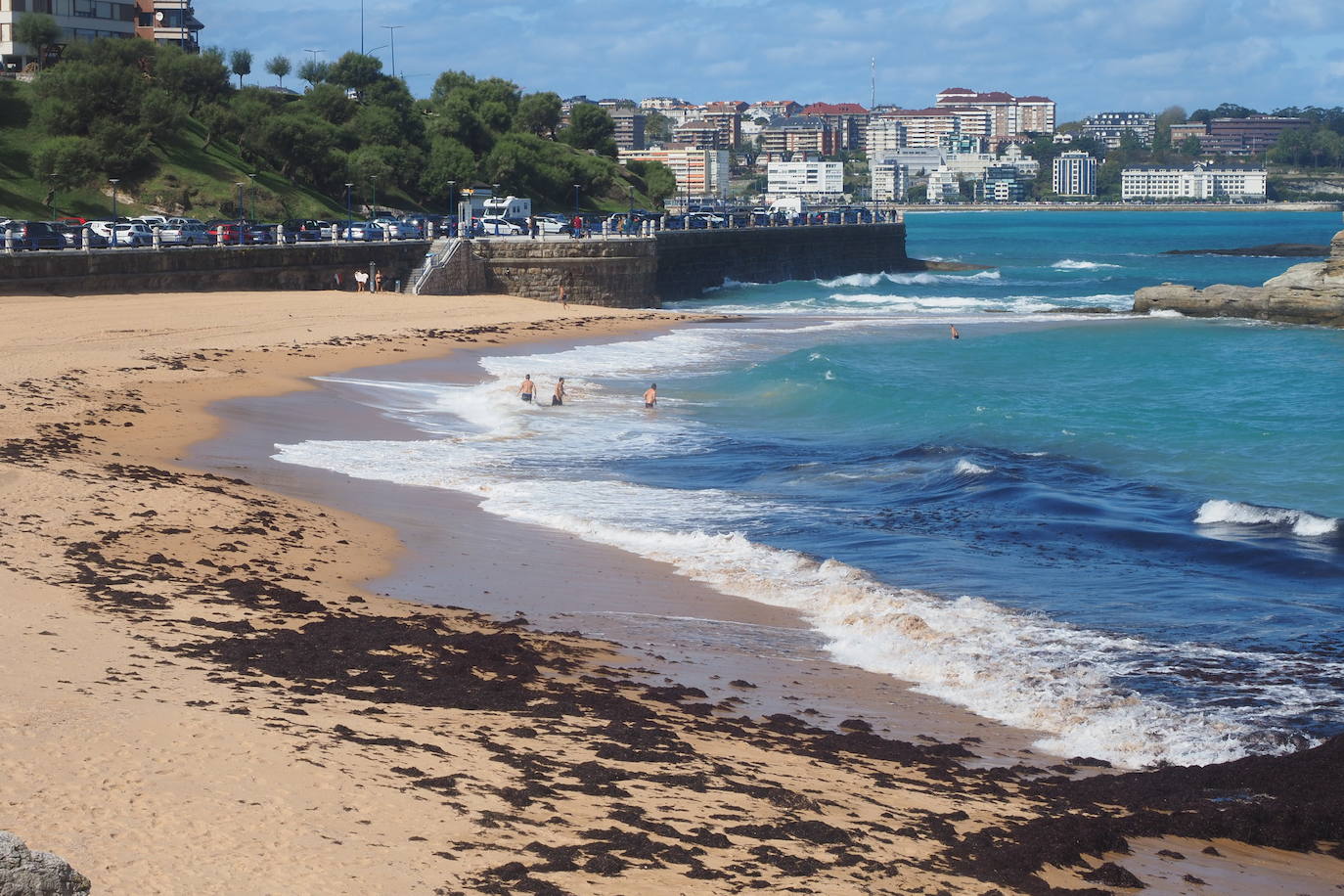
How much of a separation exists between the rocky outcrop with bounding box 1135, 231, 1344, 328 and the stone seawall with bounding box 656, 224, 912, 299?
20761 millimetres

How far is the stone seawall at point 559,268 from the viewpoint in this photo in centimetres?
4819

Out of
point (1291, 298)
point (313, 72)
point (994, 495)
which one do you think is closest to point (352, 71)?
point (313, 72)

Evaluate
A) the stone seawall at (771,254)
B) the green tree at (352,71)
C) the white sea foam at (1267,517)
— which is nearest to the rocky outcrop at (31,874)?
the white sea foam at (1267,517)

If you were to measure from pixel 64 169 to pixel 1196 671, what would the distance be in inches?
1922

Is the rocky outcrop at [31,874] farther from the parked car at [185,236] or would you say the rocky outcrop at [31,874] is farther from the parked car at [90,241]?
the parked car at [185,236]

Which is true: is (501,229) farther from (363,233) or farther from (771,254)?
(771,254)

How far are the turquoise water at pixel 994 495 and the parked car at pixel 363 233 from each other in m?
12.7

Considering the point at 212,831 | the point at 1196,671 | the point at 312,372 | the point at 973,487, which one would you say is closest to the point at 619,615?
the point at 1196,671

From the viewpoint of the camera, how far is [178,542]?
1331cm

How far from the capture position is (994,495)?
1956 cm

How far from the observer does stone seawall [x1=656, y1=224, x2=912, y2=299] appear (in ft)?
199

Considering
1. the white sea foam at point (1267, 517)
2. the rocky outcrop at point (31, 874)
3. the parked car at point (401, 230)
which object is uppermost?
the parked car at point (401, 230)

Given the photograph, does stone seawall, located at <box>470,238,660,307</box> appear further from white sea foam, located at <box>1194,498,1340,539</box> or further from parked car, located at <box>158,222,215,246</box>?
white sea foam, located at <box>1194,498,1340,539</box>

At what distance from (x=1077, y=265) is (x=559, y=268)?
175ft
